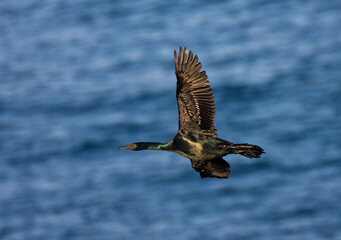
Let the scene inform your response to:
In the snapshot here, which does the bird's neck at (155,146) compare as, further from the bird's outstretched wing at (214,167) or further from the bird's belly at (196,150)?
the bird's outstretched wing at (214,167)

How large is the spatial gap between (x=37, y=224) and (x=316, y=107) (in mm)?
12666

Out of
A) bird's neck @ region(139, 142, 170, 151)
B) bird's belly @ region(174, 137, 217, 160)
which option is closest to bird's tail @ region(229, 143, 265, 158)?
bird's belly @ region(174, 137, 217, 160)

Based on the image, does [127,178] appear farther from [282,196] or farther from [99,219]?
[282,196]

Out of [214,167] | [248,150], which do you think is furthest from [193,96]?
[248,150]

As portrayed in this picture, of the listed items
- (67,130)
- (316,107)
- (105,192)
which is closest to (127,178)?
(105,192)

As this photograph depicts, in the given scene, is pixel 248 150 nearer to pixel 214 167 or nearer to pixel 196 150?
pixel 196 150

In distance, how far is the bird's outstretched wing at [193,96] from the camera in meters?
9.70

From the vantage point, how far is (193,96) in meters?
9.79

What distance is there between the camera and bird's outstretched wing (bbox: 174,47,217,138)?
9695mm

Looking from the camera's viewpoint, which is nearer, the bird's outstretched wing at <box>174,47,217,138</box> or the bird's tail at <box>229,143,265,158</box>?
the bird's tail at <box>229,143,265,158</box>

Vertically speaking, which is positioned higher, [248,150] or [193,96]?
[193,96]

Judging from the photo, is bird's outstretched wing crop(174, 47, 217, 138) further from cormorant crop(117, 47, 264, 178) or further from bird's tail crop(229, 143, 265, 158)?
bird's tail crop(229, 143, 265, 158)

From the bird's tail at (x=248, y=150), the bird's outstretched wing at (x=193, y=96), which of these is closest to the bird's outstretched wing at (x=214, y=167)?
the bird's outstretched wing at (x=193, y=96)

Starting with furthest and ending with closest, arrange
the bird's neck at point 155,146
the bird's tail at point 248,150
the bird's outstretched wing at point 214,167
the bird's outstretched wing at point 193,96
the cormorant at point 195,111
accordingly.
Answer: the bird's outstretched wing at point 214,167 → the bird's outstretched wing at point 193,96 → the cormorant at point 195,111 → the bird's neck at point 155,146 → the bird's tail at point 248,150
